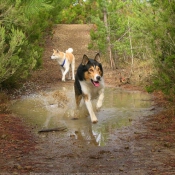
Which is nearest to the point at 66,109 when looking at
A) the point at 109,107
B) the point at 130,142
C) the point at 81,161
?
the point at 109,107

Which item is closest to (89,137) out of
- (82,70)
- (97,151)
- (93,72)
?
(97,151)

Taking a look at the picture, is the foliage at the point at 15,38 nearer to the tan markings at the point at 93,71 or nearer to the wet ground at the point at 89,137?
the wet ground at the point at 89,137

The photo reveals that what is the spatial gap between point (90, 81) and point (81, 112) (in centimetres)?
111

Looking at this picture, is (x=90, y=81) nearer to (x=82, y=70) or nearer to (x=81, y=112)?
(x=82, y=70)

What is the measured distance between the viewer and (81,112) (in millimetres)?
8266

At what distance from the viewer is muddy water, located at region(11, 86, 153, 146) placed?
657 cm

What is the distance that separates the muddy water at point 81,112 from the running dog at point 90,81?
1.44ft

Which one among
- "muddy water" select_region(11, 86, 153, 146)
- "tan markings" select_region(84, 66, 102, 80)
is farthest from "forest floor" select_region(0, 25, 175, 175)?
"tan markings" select_region(84, 66, 102, 80)

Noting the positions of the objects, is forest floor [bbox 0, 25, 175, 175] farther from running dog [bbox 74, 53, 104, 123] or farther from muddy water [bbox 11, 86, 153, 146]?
running dog [bbox 74, 53, 104, 123]

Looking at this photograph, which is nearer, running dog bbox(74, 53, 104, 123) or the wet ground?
the wet ground

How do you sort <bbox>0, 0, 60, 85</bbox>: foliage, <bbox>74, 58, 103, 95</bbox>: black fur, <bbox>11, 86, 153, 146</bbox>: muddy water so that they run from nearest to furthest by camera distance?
<bbox>11, 86, 153, 146</bbox>: muddy water, <bbox>74, 58, 103, 95</bbox>: black fur, <bbox>0, 0, 60, 85</bbox>: foliage

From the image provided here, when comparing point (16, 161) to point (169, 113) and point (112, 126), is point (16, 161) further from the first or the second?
point (169, 113)

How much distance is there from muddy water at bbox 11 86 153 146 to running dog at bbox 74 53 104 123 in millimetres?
439

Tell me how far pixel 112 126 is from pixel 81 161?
2.38 meters
